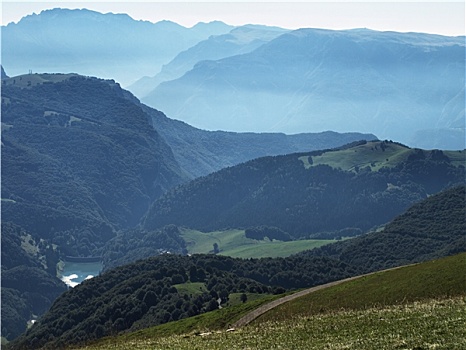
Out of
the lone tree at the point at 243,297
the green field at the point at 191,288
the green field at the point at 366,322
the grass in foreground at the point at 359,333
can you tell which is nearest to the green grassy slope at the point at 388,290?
the green field at the point at 366,322

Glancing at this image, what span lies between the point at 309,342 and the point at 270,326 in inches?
433

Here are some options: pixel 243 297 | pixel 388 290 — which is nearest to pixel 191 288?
pixel 243 297

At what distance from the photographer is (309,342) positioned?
44156 mm

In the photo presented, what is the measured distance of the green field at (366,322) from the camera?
41656 mm

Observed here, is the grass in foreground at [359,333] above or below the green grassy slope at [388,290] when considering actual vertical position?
above

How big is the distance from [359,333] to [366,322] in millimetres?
4038

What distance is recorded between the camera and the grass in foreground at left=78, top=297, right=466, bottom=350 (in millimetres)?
40281

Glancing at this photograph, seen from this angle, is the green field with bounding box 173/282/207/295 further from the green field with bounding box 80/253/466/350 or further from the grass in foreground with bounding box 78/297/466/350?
the grass in foreground with bounding box 78/297/466/350

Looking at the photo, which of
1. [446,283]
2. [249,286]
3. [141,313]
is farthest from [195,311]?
[446,283]

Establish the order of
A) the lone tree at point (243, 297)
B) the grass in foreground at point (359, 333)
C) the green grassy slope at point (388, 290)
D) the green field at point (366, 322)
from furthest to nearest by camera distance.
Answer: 1. the lone tree at point (243, 297)
2. the green grassy slope at point (388, 290)
3. the green field at point (366, 322)
4. the grass in foreground at point (359, 333)

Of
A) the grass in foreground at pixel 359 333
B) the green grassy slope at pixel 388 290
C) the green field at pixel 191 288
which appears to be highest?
the grass in foreground at pixel 359 333

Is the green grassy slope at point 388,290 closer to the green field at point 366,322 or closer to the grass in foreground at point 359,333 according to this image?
the green field at point 366,322

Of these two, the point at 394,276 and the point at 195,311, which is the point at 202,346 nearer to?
the point at 394,276

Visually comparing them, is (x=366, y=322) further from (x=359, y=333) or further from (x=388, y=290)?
(x=388, y=290)
